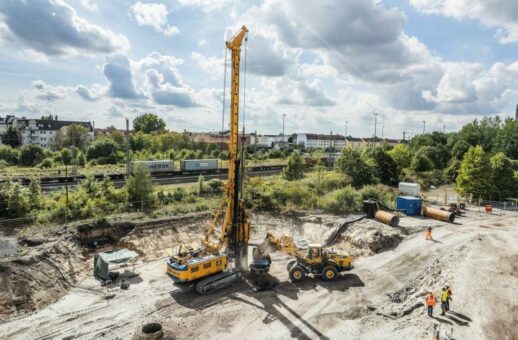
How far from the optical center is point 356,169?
44344 millimetres

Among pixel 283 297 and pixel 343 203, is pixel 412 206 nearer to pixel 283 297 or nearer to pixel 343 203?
→ pixel 343 203

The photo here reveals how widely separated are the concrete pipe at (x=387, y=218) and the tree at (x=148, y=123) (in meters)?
99.9

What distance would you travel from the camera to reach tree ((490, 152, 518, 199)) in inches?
1629

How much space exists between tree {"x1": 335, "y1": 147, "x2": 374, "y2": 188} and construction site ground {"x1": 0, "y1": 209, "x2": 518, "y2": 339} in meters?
19.9

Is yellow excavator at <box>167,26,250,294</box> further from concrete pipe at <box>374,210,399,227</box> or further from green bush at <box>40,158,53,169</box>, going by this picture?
green bush at <box>40,158,53,169</box>

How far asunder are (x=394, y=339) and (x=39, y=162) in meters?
65.2

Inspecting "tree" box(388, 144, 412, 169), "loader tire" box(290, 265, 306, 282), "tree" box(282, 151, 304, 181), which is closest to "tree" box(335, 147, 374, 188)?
"tree" box(282, 151, 304, 181)

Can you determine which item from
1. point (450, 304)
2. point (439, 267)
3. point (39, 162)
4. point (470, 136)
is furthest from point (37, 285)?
point (470, 136)

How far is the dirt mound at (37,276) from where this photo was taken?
1609cm

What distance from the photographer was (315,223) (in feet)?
97.1

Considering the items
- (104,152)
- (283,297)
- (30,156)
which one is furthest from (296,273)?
(30,156)

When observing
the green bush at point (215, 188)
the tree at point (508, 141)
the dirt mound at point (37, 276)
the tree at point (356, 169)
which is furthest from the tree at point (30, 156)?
the tree at point (508, 141)

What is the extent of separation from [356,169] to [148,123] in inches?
3516

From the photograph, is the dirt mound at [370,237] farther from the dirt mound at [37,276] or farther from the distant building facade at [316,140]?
the distant building facade at [316,140]
